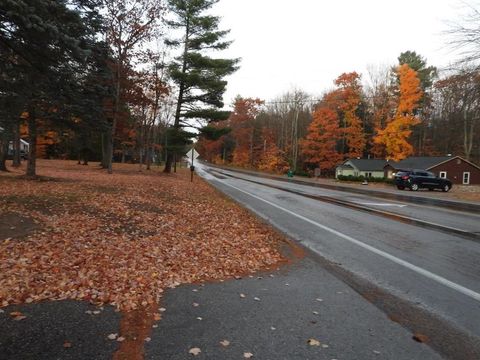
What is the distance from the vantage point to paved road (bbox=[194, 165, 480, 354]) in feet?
16.7

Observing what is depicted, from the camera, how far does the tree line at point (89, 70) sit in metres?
9.27

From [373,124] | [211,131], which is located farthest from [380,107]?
[211,131]

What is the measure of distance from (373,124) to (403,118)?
15833mm

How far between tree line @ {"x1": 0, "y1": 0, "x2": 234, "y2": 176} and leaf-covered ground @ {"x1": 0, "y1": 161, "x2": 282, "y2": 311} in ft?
11.9

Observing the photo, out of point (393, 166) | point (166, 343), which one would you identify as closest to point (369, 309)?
point (166, 343)

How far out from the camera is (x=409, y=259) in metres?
7.76

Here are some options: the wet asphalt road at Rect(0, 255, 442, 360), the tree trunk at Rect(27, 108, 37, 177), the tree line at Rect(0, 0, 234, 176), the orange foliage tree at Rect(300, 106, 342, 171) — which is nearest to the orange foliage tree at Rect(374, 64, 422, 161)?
the orange foliage tree at Rect(300, 106, 342, 171)

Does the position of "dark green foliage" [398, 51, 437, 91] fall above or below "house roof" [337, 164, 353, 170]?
above

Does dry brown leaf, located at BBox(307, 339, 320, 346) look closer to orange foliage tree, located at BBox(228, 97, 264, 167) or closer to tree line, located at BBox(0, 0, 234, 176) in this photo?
tree line, located at BBox(0, 0, 234, 176)

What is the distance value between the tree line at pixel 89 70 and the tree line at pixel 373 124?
2065 centimetres

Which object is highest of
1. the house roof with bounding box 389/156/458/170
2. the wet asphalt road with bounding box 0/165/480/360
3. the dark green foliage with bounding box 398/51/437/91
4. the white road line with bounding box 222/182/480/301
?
the dark green foliage with bounding box 398/51/437/91

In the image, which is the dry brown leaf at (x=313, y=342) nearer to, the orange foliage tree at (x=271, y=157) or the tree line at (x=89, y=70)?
the tree line at (x=89, y=70)

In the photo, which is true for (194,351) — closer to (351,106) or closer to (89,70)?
(89,70)

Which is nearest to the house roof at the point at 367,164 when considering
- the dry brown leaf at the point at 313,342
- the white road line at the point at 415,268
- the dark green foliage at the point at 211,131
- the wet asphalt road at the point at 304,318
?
the dark green foliage at the point at 211,131
